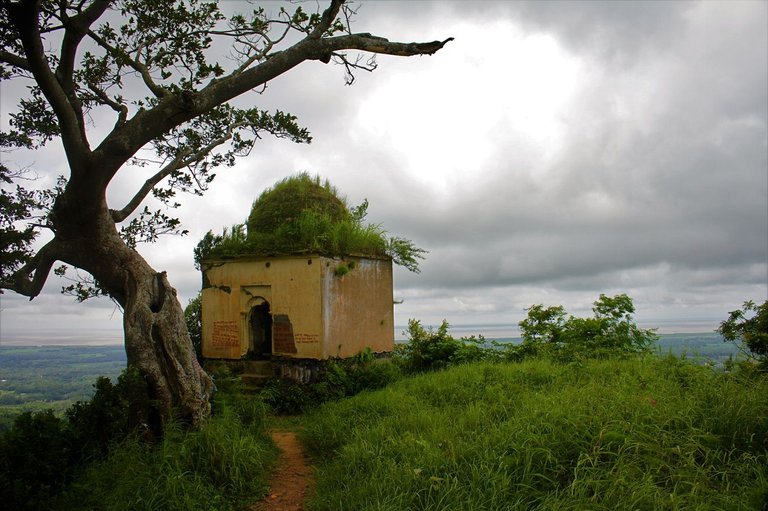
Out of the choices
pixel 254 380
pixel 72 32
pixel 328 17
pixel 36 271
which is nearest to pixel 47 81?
pixel 72 32

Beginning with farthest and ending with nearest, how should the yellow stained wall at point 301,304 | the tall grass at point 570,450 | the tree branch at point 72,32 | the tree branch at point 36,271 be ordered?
the yellow stained wall at point 301,304 → the tree branch at point 36,271 → the tree branch at point 72,32 → the tall grass at point 570,450

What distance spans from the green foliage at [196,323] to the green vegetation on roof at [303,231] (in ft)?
5.24

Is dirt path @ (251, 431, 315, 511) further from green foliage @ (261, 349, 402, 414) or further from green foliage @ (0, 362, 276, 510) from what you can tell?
green foliage @ (261, 349, 402, 414)

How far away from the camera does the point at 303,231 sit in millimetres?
11438

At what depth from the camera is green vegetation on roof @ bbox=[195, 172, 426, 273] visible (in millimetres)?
11422

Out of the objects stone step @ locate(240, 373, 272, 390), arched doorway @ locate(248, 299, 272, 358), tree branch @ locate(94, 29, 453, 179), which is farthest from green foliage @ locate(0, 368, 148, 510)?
arched doorway @ locate(248, 299, 272, 358)

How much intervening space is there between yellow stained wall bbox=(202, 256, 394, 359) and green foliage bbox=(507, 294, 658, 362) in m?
3.35

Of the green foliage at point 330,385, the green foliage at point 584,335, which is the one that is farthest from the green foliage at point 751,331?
the green foliage at point 330,385

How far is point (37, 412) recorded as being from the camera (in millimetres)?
5398

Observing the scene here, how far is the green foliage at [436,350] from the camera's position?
11898mm

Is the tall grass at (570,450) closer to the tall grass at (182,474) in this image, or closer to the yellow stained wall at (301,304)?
the tall grass at (182,474)

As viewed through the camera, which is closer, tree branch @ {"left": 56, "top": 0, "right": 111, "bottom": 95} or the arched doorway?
tree branch @ {"left": 56, "top": 0, "right": 111, "bottom": 95}

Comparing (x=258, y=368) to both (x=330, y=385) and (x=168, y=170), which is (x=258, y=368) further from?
(x=168, y=170)

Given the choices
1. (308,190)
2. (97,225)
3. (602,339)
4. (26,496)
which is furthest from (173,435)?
(602,339)
